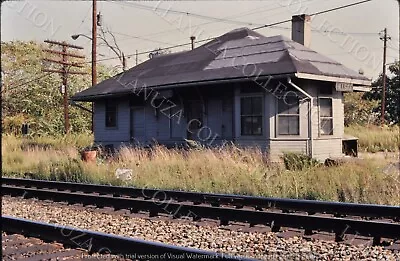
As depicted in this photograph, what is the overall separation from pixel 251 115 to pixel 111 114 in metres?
7.83

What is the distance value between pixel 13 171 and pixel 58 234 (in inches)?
504

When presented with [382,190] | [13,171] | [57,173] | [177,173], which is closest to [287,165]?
→ [177,173]

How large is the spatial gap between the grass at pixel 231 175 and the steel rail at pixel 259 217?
240 centimetres

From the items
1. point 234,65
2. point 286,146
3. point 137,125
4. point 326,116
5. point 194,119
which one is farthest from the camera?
point 137,125

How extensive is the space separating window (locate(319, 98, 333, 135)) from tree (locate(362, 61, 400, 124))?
81.9 feet

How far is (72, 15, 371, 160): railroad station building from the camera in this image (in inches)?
628

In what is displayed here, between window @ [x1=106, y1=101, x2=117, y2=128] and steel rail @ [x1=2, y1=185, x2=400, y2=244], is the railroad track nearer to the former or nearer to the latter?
steel rail @ [x1=2, y1=185, x2=400, y2=244]

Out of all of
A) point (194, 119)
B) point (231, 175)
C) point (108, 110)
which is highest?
point (108, 110)

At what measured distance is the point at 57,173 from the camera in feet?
49.4

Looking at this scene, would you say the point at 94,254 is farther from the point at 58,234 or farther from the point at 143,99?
the point at 143,99

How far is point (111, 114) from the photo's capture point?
21844mm

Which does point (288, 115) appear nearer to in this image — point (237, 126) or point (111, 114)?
point (237, 126)

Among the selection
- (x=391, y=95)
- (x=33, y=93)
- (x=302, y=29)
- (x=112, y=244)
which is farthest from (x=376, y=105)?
(x=112, y=244)

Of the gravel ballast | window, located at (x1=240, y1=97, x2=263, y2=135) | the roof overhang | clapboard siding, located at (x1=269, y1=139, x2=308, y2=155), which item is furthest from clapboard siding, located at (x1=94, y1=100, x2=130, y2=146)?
the gravel ballast
